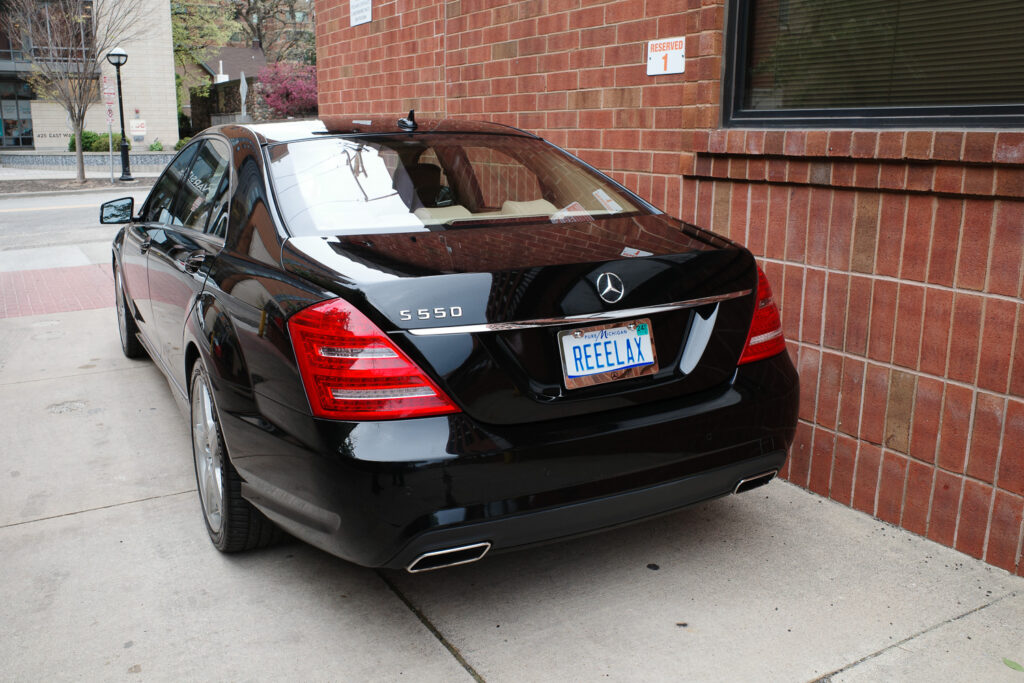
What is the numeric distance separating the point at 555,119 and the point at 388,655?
3.90 meters

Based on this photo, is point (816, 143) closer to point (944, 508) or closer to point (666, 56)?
point (666, 56)

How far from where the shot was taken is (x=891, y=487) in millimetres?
3559

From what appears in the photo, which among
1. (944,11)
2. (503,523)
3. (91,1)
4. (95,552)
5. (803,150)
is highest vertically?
(91,1)

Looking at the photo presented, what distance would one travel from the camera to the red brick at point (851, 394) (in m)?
3.64

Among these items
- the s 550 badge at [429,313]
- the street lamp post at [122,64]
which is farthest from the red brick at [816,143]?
the street lamp post at [122,64]

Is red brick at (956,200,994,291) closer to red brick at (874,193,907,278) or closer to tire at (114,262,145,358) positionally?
red brick at (874,193,907,278)

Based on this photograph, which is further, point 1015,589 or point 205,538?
point 205,538

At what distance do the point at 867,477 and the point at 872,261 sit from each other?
872mm

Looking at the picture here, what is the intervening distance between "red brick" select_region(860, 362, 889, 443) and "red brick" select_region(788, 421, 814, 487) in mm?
283

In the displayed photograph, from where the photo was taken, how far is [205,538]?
3525mm

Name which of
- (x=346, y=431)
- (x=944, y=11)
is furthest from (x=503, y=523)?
(x=944, y=11)

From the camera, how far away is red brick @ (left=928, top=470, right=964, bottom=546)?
10.9ft

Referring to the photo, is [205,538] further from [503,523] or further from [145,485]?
[503,523]

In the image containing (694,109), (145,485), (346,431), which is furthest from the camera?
(694,109)
